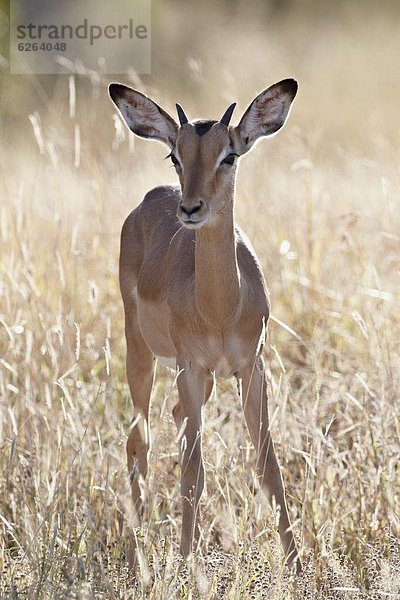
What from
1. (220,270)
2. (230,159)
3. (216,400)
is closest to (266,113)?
(230,159)

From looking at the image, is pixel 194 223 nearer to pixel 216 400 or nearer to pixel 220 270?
pixel 220 270

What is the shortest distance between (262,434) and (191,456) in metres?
0.31

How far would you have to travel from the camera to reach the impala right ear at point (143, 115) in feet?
15.1

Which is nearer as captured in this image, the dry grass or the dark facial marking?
the dry grass

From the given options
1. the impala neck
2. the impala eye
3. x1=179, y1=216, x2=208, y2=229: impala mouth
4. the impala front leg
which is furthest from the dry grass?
the impala eye

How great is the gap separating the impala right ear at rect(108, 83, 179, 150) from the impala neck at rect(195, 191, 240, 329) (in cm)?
47

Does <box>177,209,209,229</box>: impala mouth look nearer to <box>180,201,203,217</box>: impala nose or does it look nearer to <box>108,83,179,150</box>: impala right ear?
<box>180,201,203,217</box>: impala nose

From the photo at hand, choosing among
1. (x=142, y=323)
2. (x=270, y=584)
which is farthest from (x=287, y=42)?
(x=270, y=584)

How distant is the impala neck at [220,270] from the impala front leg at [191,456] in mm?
290

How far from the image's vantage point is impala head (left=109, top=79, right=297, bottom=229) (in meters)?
4.13

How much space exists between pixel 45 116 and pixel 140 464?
1006 cm

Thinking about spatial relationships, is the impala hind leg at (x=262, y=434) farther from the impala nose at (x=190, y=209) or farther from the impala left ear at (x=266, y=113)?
the impala left ear at (x=266, y=113)

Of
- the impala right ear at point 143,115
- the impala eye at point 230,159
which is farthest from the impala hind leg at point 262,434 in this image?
the impala right ear at point 143,115

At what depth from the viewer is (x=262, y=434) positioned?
14.8 feet
